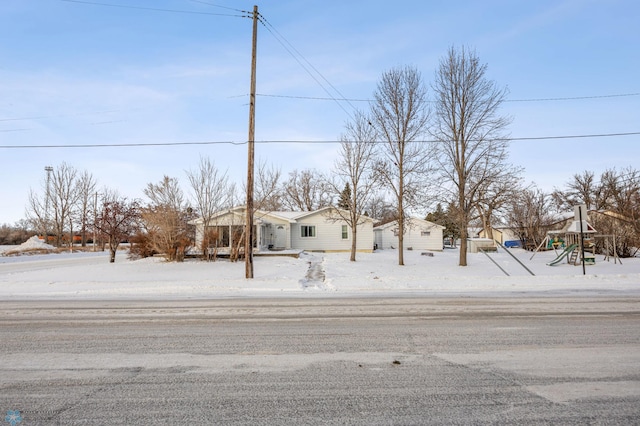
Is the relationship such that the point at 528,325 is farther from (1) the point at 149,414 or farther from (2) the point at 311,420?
(1) the point at 149,414

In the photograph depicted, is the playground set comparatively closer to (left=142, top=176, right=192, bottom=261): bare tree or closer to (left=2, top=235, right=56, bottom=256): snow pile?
(left=142, top=176, right=192, bottom=261): bare tree

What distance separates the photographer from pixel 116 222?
26.7 metres

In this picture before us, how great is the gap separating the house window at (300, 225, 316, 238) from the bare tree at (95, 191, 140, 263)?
14834mm

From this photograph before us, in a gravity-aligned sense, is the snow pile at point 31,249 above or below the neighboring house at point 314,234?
below

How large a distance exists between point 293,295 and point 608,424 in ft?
30.6

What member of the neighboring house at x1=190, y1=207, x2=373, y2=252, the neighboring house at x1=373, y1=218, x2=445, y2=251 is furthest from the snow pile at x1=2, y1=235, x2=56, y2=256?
the neighboring house at x1=373, y1=218, x2=445, y2=251

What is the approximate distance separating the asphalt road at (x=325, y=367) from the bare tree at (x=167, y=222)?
50.5 ft

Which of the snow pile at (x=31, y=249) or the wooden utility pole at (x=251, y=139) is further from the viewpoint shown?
the snow pile at (x=31, y=249)

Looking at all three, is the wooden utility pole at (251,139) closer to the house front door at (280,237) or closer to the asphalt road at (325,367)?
the asphalt road at (325,367)

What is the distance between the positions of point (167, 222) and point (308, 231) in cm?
1636

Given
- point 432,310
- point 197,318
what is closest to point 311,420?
point 197,318

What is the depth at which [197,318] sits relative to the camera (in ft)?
26.2

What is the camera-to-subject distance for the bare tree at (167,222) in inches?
923

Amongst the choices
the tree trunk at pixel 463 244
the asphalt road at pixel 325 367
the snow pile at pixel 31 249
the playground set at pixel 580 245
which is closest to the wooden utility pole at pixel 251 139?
the asphalt road at pixel 325 367
